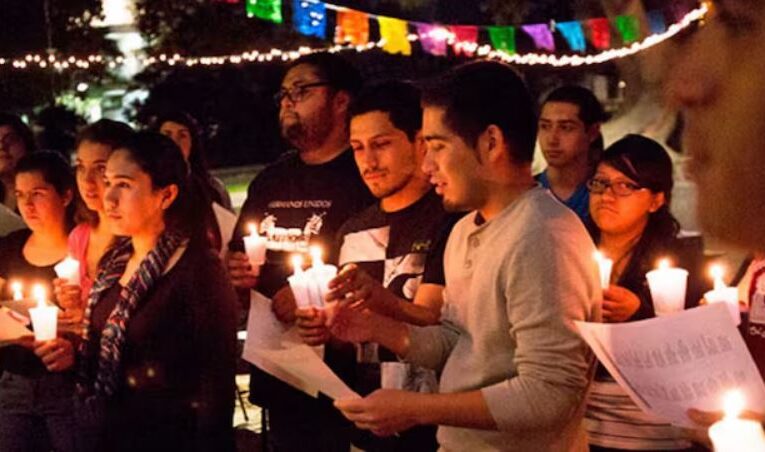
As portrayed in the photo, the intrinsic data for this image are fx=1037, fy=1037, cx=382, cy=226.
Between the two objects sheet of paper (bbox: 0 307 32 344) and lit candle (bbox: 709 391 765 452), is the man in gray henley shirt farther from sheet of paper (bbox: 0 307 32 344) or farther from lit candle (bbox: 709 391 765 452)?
sheet of paper (bbox: 0 307 32 344)

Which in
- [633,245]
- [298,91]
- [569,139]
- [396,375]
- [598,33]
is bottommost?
[396,375]

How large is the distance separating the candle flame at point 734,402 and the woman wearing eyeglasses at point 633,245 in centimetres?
98

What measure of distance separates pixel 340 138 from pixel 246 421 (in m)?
3.12

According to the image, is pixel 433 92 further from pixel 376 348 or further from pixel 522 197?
pixel 376 348

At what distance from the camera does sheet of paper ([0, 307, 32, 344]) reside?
142 inches

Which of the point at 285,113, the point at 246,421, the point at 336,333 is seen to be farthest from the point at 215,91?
the point at 336,333

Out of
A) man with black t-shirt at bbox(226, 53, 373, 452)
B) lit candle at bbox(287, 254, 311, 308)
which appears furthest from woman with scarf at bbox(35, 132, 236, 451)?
lit candle at bbox(287, 254, 311, 308)

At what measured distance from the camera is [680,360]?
220 cm

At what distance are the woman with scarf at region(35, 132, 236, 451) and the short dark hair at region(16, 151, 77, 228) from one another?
3.62ft

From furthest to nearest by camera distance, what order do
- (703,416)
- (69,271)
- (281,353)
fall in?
(69,271)
(281,353)
(703,416)

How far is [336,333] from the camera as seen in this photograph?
2.78 m

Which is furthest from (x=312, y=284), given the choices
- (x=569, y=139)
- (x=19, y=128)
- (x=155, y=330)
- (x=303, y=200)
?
(x=19, y=128)

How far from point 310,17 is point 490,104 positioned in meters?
8.01

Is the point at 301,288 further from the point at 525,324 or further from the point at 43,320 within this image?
the point at 43,320
